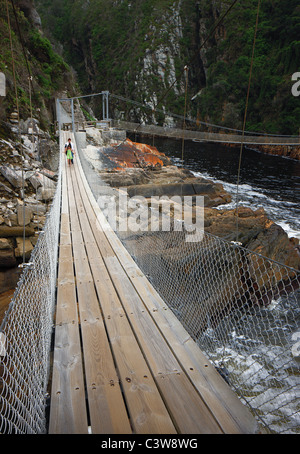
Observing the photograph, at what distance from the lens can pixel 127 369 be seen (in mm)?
1268

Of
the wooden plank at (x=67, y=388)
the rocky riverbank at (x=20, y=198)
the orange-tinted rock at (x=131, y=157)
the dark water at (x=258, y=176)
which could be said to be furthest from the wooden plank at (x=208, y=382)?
the orange-tinted rock at (x=131, y=157)

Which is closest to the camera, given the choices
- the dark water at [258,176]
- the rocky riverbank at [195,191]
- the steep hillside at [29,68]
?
the rocky riverbank at [195,191]

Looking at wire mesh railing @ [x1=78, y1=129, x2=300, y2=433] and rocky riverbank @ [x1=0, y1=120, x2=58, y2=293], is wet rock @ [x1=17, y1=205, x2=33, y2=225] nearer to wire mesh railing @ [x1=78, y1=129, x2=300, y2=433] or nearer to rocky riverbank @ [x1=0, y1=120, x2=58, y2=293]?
rocky riverbank @ [x1=0, y1=120, x2=58, y2=293]

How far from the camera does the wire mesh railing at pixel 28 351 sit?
917 mm

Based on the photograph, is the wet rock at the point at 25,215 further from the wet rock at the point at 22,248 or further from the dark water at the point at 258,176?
the dark water at the point at 258,176

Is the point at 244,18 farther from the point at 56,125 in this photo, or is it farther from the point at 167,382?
the point at 167,382

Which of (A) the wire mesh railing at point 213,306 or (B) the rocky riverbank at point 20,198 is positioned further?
(B) the rocky riverbank at point 20,198

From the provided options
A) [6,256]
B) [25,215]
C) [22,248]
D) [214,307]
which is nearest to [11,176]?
[25,215]

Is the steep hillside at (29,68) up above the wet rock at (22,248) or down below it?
above

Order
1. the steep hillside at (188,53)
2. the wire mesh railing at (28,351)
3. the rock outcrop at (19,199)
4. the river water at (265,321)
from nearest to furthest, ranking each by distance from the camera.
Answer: the wire mesh railing at (28,351) → the river water at (265,321) → the rock outcrop at (19,199) → the steep hillside at (188,53)

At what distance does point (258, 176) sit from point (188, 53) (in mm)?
31294

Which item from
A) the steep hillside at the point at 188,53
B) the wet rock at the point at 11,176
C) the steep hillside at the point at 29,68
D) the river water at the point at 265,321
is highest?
the steep hillside at the point at 188,53

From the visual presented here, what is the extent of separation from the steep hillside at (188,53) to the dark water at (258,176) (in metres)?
5.24

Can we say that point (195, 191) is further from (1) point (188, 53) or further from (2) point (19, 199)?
(1) point (188, 53)
